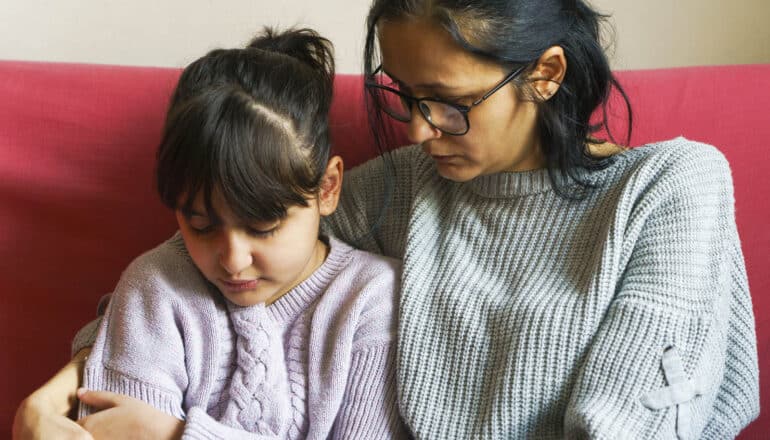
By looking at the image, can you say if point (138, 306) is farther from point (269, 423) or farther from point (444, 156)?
point (444, 156)

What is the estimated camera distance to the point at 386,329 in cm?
121

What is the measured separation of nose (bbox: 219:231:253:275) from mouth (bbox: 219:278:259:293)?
0.05 m

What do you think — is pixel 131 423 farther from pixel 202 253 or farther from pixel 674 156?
pixel 674 156

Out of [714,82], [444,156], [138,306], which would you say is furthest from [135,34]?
[714,82]

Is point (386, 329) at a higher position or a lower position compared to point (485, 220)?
lower

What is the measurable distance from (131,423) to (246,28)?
2.70ft

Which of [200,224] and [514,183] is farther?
[514,183]

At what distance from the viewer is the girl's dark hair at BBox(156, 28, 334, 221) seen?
104 centimetres

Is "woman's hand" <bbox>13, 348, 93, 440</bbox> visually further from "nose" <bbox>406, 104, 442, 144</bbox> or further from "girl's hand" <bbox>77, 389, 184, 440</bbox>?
"nose" <bbox>406, 104, 442, 144</bbox>

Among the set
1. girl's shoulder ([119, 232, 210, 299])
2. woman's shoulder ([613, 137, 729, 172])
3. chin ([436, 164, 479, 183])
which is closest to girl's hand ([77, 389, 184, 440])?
girl's shoulder ([119, 232, 210, 299])

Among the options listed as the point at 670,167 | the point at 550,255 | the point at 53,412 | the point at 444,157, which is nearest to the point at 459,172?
the point at 444,157

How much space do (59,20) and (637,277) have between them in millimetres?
1172

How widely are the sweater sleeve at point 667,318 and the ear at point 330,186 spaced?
39 cm

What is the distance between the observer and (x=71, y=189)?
1.42 m
